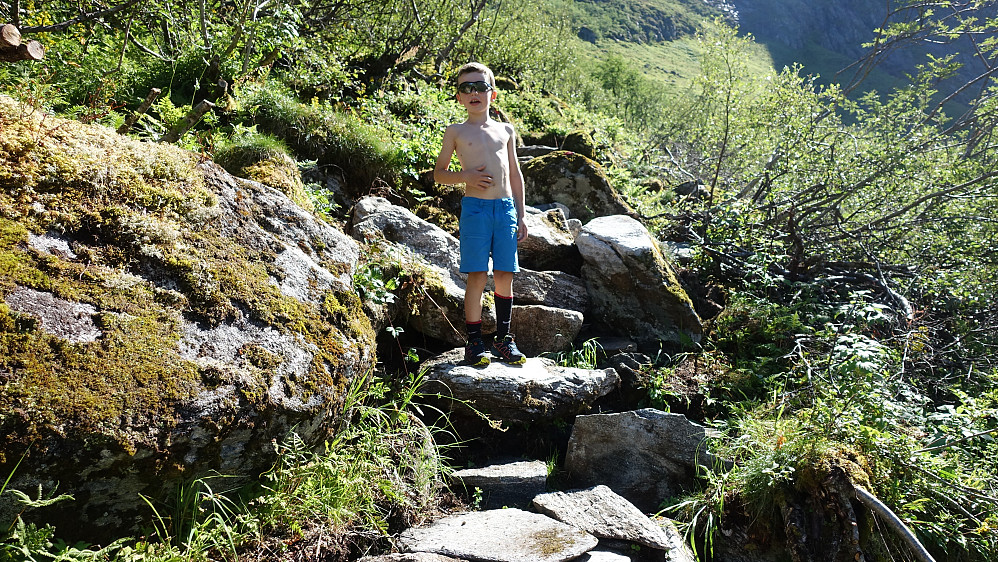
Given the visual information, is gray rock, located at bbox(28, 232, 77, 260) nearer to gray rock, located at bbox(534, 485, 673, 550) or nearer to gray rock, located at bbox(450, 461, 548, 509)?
gray rock, located at bbox(450, 461, 548, 509)

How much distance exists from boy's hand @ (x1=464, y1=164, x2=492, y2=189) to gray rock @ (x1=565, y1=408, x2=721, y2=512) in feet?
5.81

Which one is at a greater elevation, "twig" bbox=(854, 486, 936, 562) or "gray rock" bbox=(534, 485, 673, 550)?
"twig" bbox=(854, 486, 936, 562)

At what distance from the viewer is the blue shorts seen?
159 inches

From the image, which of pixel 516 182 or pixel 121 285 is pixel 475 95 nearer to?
pixel 516 182

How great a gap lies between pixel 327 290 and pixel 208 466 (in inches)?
45.2

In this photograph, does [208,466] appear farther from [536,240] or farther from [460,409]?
[536,240]

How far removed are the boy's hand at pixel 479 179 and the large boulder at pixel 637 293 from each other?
1.80 m

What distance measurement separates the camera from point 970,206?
6.55 metres

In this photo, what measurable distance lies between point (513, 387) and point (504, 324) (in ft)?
1.89

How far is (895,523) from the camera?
9.41ft

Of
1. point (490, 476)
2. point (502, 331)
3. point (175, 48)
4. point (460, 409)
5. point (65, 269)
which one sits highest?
point (175, 48)

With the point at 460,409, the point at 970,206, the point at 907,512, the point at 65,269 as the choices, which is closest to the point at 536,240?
the point at 460,409

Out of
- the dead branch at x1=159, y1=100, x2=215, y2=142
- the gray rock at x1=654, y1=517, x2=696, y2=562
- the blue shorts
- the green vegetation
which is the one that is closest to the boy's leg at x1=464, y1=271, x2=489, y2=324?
the blue shorts

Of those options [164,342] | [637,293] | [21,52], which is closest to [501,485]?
[164,342]
